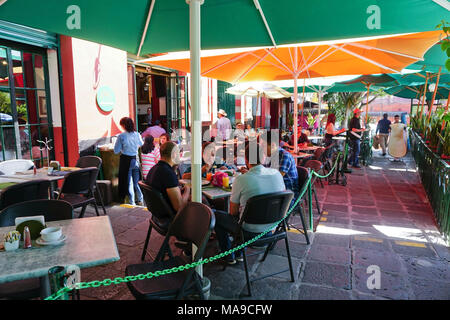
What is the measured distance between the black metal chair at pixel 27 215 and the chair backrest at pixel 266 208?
1468 mm

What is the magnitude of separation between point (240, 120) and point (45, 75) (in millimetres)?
10220

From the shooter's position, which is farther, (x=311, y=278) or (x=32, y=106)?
(x=32, y=106)

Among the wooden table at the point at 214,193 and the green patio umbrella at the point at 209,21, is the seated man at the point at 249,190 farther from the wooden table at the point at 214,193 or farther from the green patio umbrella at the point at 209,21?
the green patio umbrella at the point at 209,21

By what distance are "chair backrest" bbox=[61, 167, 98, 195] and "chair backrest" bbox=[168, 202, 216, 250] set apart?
2433 millimetres

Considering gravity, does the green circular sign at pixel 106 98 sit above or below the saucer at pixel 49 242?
above

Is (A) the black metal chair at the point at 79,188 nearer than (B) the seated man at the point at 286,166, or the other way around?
(B) the seated man at the point at 286,166

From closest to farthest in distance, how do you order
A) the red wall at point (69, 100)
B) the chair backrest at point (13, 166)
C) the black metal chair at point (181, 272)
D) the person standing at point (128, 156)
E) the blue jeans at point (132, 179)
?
the black metal chair at point (181, 272)
the chair backrest at point (13, 166)
the person standing at point (128, 156)
the blue jeans at point (132, 179)
the red wall at point (69, 100)

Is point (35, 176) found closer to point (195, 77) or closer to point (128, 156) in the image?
point (128, 156)

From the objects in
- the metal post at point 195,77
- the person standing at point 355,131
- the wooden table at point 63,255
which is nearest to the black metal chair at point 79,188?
the wooden table at point 63,255

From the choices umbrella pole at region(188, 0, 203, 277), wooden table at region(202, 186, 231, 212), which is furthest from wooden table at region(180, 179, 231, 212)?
umbrella pole at region(188, 0, 203, 277)

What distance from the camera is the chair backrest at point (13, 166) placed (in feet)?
14.8

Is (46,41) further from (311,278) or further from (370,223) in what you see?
(370,223)

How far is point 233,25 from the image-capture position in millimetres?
3264
